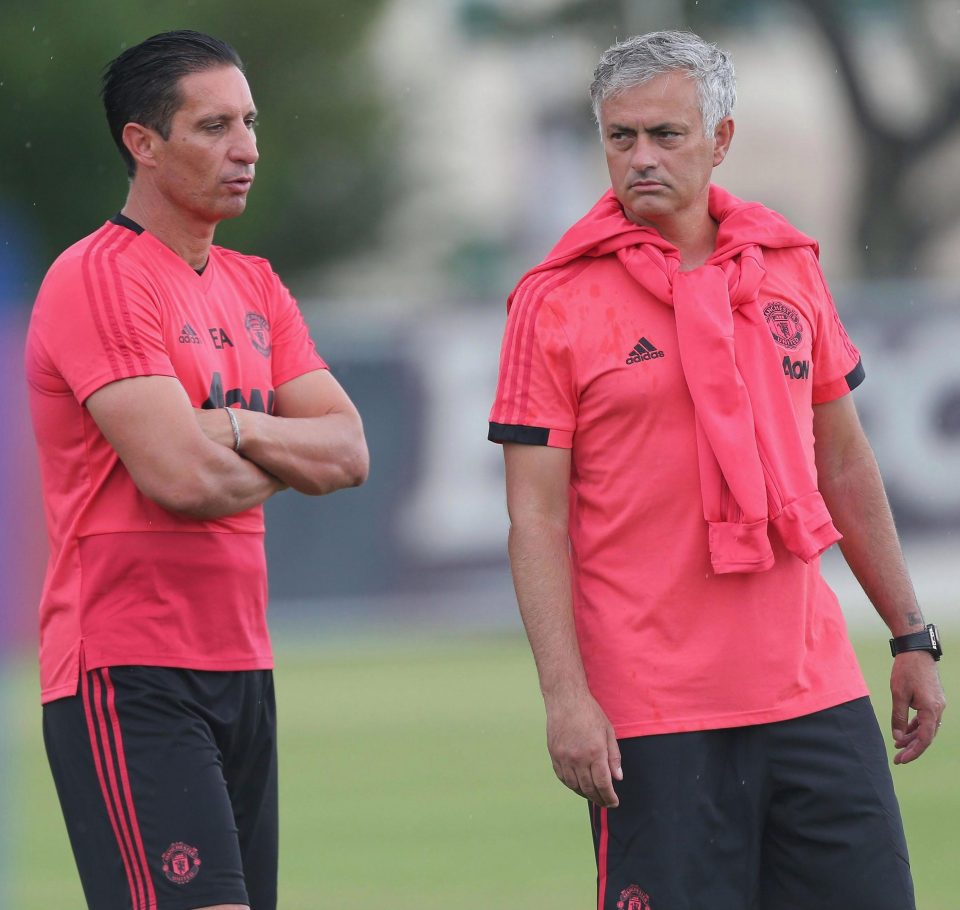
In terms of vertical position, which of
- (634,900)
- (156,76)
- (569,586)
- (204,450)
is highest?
(156,76)

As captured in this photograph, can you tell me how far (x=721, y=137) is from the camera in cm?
457

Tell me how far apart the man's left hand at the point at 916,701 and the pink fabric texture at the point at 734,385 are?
0.46 m

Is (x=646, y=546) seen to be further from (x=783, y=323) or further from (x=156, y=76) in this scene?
(x=156, y=76)

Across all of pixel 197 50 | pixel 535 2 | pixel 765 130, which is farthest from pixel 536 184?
pixel 197 50

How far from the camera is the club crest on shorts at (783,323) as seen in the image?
4.45 metres

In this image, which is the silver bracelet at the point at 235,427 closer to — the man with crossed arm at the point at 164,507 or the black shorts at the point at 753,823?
the man with crossed arm at the point at 164,507

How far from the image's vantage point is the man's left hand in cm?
463

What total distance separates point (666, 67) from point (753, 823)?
161 cm

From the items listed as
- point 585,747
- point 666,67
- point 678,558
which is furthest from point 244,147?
point 585,747

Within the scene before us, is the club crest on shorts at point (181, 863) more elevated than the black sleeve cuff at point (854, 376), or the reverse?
the black sleeve cuff at point (854, 376)

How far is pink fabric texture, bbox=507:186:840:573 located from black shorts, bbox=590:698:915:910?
0.39 m

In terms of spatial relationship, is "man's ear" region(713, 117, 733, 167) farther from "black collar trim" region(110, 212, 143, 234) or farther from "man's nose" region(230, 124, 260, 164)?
"black collar trim" region(110, 212, 143, 234)

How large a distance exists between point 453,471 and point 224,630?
11193 mm

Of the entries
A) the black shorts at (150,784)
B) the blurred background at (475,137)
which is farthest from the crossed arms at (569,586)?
the blurred background at (475,137)
